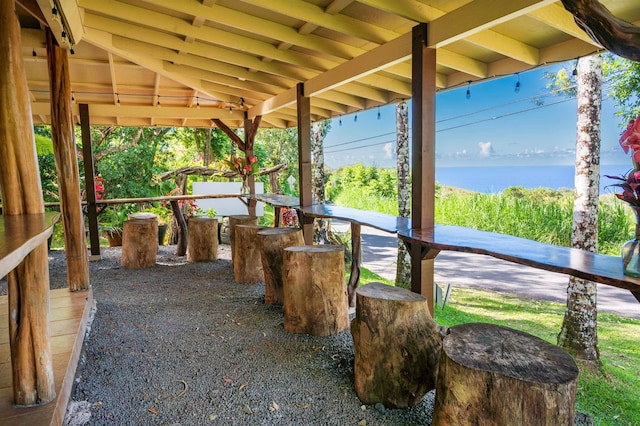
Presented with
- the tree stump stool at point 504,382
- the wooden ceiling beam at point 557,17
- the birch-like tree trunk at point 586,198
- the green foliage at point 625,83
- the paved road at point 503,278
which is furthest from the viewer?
the paved road at point 503,278

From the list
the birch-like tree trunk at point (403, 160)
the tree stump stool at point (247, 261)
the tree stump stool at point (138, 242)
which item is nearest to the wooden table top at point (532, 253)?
the tree stump stool at point (247, 261)

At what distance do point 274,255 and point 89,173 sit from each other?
383cm

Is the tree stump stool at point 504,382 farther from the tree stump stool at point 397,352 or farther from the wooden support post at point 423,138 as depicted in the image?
the wooden support post at point 423,138

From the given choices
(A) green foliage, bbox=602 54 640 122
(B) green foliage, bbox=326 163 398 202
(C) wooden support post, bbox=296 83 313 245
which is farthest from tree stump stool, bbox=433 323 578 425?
(B) green foliage, bbox=326 163 398 202

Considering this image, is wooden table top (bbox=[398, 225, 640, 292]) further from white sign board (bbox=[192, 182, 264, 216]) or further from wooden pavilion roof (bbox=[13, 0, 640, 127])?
white sign board (bbox=[192, 182, 264, 216])

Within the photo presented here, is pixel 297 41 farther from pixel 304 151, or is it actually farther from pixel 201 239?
pixel 201 239

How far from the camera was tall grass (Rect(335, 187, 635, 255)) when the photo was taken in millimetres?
7734

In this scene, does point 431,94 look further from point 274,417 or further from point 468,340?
point 274,417

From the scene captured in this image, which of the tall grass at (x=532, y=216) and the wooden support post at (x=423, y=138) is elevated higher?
the wooden support post at (x=423, y=138)

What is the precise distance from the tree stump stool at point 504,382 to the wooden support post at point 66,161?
329 centimetres

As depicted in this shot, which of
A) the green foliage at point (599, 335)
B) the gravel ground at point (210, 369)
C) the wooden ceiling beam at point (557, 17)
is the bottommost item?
the green foliage at point (599, 335)

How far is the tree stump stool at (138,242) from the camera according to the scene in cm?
556

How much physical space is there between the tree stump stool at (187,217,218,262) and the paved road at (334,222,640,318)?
4324 mm

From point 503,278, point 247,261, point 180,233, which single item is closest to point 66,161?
point 247,261
